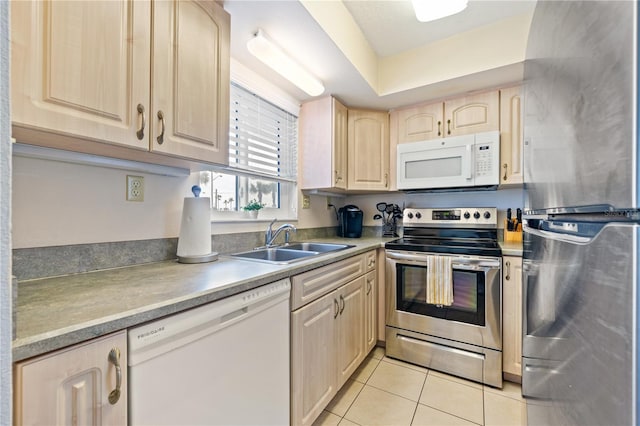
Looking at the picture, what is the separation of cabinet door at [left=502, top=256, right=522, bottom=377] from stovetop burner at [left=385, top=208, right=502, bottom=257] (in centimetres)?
21

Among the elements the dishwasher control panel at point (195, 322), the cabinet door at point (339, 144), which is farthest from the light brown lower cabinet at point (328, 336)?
the cabinet door at point (339, 144)

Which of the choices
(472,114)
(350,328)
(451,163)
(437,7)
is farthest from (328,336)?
(472,114)

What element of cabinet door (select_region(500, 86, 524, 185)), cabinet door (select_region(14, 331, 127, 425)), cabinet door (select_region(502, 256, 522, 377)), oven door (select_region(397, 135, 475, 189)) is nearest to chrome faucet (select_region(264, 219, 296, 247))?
oven door (select_region(397, 135, 475, 189))

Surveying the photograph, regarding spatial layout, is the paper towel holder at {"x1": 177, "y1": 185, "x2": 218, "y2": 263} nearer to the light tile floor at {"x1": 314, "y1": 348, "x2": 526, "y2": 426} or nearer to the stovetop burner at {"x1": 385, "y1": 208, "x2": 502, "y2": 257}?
the light tile floor at {"x1": 314, "y1": 348, "x2": 526, "y2": 426}

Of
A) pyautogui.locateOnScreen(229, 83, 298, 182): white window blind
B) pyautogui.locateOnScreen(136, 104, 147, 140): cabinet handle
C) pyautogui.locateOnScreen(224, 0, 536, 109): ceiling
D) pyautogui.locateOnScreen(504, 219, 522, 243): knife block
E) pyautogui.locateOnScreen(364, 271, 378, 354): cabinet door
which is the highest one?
pyautogui.locateOnScreen(224, 0, 536, 109): ceiling

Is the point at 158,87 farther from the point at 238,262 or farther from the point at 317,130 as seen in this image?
the point at 317,130

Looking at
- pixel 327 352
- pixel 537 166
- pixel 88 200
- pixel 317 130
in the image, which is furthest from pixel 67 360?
pixel 317 130

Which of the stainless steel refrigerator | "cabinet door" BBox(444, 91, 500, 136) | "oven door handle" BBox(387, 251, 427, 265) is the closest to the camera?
the stainless steel refrigerator

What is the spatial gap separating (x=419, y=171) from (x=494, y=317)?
1.24 metres

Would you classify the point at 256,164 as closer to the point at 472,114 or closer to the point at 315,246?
the point at 315,246

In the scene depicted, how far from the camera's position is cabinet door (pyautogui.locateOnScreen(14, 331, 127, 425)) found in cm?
51

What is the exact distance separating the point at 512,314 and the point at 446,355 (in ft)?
1.75

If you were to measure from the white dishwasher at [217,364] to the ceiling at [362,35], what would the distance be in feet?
4.31

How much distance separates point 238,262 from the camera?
1340 mm
